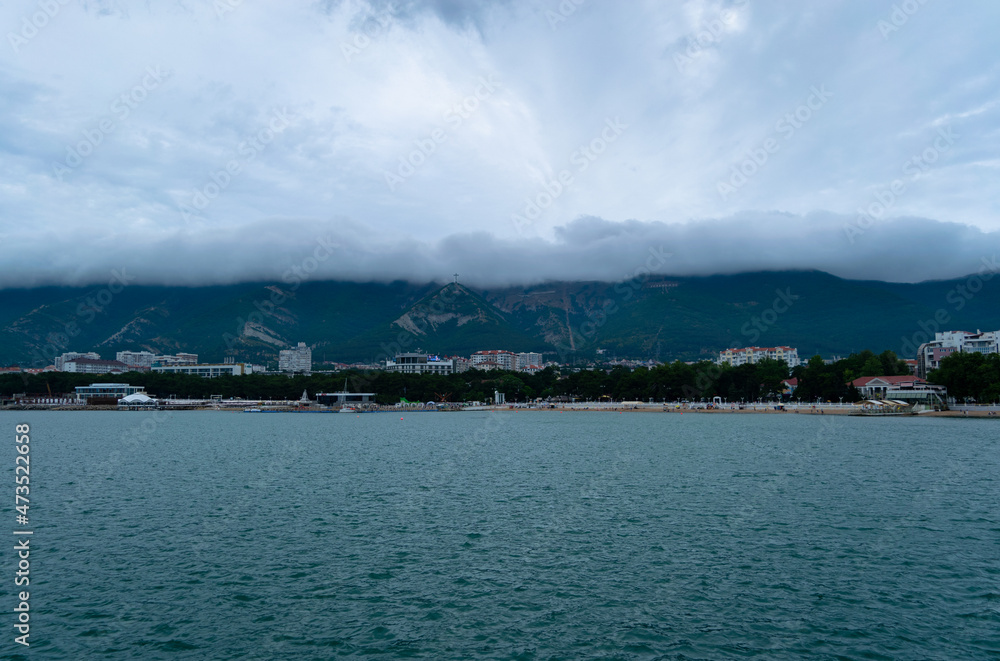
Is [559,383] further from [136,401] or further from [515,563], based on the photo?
[515,563]

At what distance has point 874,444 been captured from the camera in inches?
1877

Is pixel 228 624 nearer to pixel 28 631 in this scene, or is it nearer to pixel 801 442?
pixel 28 631

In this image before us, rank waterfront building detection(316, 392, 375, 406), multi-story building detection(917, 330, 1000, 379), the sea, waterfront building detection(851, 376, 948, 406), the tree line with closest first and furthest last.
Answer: the sea
waterfront building detection(851, 376, 948, 406)
the tree line
multi-story building detection(917, 330, 1000, 379)
waterfront building detection(316, 392, 375, 406)

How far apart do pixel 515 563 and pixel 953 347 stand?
149 metres

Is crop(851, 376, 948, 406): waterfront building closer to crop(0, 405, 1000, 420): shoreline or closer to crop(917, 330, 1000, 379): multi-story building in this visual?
crop(0, 405, 1000, 420): shoreline

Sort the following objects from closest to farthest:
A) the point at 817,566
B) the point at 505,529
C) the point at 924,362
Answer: the point at 817,566
the point at 505,529
the point at 924,362

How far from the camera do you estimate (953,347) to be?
13275cm

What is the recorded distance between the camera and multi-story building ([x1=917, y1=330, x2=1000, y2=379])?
13175cm

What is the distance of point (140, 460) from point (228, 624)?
32029 mm

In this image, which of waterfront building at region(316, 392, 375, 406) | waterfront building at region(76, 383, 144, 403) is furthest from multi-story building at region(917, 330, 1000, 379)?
waterfront building at region(76, 383, 144, 403)

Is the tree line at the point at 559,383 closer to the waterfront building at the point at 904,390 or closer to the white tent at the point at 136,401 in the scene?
the waterfront building at the point at 904,390

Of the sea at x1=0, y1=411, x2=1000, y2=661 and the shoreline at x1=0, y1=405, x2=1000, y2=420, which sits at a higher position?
the sea at x1=0, y1=411, x2=1000, y2=661

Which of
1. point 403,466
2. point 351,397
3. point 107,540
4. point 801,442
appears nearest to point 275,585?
point 107,540

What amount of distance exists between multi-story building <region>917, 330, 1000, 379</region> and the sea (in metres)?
119
